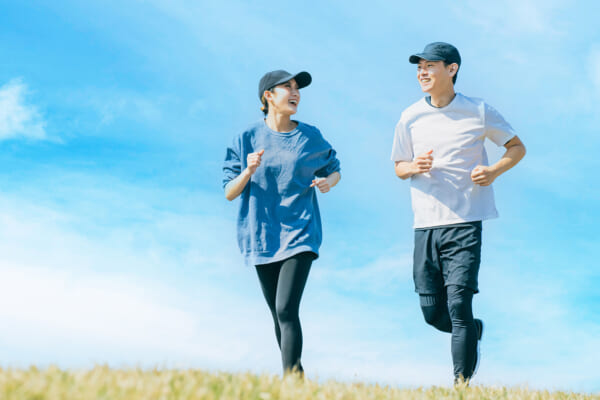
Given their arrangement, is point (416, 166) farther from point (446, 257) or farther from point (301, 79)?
point (301, 79)

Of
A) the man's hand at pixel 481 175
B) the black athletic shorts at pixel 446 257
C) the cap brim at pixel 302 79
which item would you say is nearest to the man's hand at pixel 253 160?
the cap brim at pixel 302 79

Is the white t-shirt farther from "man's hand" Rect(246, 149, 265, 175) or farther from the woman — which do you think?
"man's hand" Rect(246, 149, 265, 175)

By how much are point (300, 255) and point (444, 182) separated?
165 centimetres

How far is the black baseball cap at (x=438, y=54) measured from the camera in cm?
638

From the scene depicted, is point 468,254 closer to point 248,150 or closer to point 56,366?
point 248,150

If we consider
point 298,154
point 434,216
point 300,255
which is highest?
point 298,154

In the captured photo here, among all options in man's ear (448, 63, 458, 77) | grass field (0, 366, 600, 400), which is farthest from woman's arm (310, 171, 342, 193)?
grass field (0, 366, 600, 400)

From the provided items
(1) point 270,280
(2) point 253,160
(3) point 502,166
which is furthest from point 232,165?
(3) point 502,166

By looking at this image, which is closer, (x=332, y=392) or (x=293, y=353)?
(x=332, y=392)

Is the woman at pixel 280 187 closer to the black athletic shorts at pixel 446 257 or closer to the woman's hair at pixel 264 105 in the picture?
the woman's hair at pixel 264 105

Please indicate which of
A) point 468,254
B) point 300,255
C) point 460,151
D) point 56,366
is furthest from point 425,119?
point 56,366

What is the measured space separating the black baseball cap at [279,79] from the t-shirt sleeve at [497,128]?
181cm

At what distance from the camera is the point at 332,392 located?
15.1ft

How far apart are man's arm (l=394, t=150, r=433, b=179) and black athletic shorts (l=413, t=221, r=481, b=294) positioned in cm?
56
